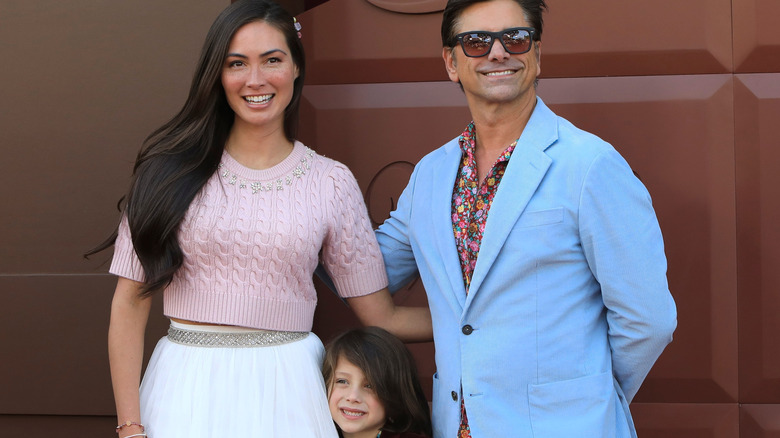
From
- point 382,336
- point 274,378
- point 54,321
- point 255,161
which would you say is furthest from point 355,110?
point 54,321

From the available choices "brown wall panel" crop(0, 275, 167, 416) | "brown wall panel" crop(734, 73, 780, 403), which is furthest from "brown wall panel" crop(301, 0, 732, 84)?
"brown wall panel" crop(0, 275, 167, 416)

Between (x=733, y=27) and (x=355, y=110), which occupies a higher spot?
(x=733, y=27)

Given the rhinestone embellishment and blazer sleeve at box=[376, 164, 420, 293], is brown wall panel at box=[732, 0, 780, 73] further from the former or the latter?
the rhinestone embellishment

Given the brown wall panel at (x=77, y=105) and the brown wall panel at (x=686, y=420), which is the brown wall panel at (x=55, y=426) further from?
the brown wall panel at (x=686, y=420)

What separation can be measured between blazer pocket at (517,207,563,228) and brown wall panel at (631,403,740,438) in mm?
1150

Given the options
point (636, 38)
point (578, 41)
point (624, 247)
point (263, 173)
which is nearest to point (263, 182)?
point (263, 173)

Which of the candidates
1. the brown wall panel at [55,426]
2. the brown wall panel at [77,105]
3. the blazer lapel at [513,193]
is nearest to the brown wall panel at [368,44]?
the brown wall panel at [77,105]

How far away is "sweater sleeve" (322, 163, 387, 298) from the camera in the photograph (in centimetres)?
237

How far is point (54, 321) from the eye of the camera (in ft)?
10.0

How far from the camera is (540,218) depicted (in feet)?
6.56

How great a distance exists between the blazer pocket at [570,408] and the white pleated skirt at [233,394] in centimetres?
58

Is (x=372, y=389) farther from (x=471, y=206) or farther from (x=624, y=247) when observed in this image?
(x=624, y=247)

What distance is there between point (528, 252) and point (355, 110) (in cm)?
118

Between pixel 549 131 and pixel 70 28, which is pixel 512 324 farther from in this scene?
pixel 70 28
